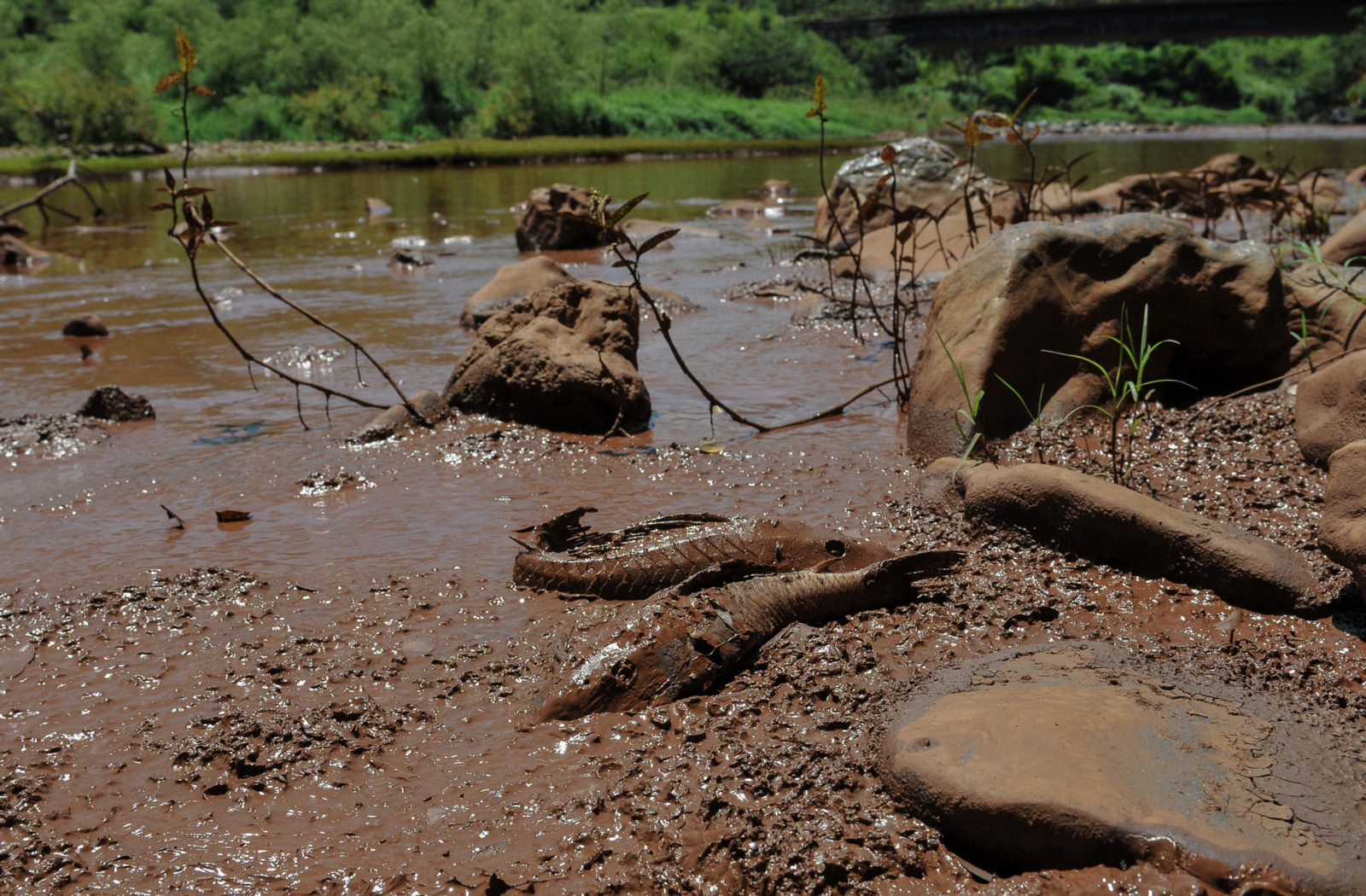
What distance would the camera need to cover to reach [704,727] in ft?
8.86

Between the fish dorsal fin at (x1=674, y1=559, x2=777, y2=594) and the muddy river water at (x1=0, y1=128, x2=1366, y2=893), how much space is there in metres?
0.29

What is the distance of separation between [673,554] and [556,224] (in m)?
10.9

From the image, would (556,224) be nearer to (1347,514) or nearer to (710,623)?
(710,623)

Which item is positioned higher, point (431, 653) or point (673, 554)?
point (673, 554)

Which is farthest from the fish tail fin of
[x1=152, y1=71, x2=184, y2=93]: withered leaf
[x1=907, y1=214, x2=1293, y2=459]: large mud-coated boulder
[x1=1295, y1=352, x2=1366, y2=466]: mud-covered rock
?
[x1=152, y1=71, x2=184, y2=93]: withered leaf

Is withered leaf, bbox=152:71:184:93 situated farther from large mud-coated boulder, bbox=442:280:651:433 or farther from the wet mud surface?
the wet mud surface

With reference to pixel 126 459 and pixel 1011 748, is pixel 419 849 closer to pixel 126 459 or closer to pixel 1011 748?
pixel 1011 748

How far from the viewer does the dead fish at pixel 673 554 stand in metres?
3.44

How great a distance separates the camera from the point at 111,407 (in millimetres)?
5965

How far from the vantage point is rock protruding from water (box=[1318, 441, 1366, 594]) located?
275 cm

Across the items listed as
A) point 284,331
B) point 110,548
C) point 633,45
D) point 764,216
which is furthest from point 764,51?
point 110,548

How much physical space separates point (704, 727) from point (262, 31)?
58395 millimetres

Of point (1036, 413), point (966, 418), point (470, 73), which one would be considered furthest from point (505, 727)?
point (470, 73)

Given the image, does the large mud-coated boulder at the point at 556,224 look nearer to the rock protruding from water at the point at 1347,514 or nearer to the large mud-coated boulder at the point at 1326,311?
the large mud-coated boulder at the point at 1326,311
